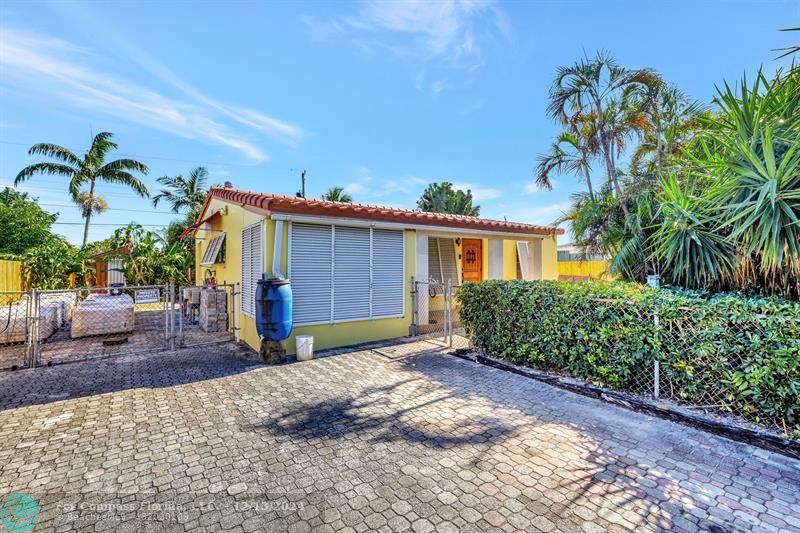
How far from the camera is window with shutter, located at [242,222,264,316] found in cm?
793

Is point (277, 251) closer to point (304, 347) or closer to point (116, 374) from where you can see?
point (304, 347)

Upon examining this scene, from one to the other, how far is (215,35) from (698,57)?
1230 cm

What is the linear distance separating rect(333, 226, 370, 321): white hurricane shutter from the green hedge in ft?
10.7

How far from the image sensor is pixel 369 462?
351cm

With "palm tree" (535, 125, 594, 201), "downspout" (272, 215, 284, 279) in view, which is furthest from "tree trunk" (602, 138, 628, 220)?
"downspout" (272, 215, 284, 279)

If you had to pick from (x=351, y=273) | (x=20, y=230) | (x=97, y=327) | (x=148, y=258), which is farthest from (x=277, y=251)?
(x=20, y=230)

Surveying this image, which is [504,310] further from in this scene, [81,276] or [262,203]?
[81,276]

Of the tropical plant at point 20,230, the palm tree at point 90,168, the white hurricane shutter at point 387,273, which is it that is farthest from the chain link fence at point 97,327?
the tropical plant at point 20,230

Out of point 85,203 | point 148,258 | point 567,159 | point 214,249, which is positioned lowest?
point 214,249

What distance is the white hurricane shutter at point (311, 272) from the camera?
25.2 feet

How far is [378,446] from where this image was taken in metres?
3.83

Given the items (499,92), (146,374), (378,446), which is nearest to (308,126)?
(499,92)

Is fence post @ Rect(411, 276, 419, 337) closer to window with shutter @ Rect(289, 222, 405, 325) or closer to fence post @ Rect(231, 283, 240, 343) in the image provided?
window with shutter @ Rect(289, 222, 405, 325)

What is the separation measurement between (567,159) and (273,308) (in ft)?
28.4
